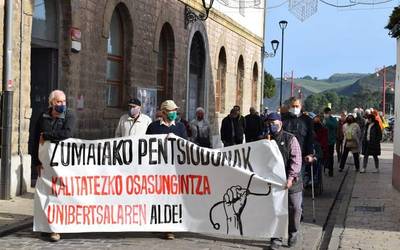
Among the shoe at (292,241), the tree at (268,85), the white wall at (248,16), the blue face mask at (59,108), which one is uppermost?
the white wall at (248,16)

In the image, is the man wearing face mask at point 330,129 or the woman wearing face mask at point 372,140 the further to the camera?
the woman wearing face mask at point 372,140

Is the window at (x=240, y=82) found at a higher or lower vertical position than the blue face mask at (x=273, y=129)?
higher

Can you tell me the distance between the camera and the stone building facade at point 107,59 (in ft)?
40.1

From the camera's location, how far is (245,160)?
27.3ft

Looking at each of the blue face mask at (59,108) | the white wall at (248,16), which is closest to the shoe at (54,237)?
the blue face mask at (59,108)

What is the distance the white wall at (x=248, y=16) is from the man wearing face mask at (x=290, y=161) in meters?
17.3

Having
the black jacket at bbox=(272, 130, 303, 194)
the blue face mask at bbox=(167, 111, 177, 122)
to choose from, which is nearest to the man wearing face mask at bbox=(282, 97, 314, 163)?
the black jacket at bbox=(272, 130, 303, 194)

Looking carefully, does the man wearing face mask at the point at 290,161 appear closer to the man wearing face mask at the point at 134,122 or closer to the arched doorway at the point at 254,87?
the man wearing face mask at the point at 134,122

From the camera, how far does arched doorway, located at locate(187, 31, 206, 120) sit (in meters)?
23.5

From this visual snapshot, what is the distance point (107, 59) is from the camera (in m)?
16.2

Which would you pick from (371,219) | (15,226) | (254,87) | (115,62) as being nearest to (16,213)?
(15,226)

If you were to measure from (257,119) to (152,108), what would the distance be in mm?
2990

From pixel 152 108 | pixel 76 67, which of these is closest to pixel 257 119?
pixel 152 108

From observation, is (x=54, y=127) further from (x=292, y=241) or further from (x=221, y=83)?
(x=221, y=83)
